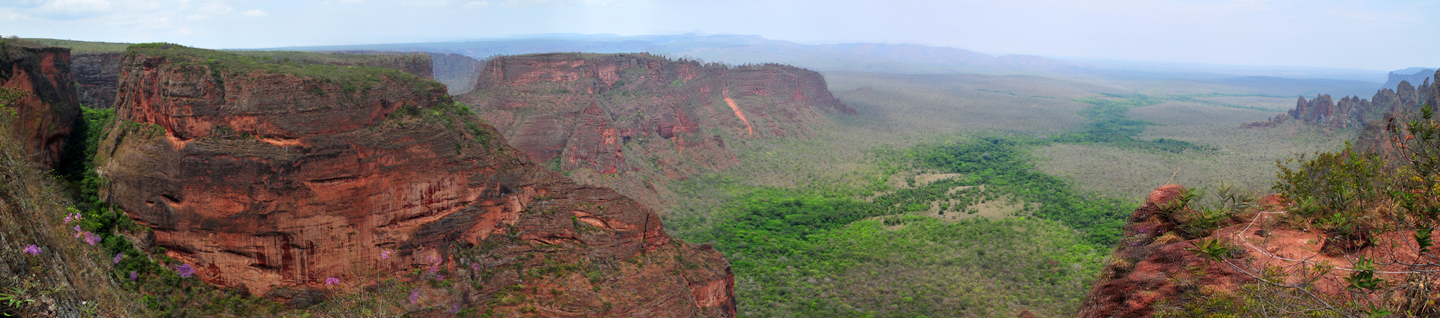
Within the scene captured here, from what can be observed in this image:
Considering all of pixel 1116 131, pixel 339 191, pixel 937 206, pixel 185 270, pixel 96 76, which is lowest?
pixel 937 206

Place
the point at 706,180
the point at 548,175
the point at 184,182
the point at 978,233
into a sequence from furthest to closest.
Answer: the point at 706,180
the point at 978,233
the point at 548,175
the point at 184,182

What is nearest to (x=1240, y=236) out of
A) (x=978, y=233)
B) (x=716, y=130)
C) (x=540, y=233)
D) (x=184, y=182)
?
(x=540, y=233)

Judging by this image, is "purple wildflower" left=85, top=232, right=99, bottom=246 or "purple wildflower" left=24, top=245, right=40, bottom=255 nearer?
"purple wildflower" left=24, top=245, right=40, bottom=255

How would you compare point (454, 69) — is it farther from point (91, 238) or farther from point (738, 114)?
point (91, 238)

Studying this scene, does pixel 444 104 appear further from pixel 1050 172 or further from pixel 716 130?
pixel 1050 172

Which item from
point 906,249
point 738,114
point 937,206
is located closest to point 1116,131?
point 738,114

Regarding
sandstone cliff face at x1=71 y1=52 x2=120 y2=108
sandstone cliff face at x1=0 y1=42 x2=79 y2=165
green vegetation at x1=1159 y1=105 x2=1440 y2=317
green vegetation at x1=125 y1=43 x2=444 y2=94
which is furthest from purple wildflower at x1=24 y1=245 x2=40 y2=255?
sandstone cliff face at x1=71 y1=52 x2=120 y2=108

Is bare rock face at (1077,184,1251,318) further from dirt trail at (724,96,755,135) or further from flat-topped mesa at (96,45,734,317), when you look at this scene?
dirt trail at (724,96,755,135)
